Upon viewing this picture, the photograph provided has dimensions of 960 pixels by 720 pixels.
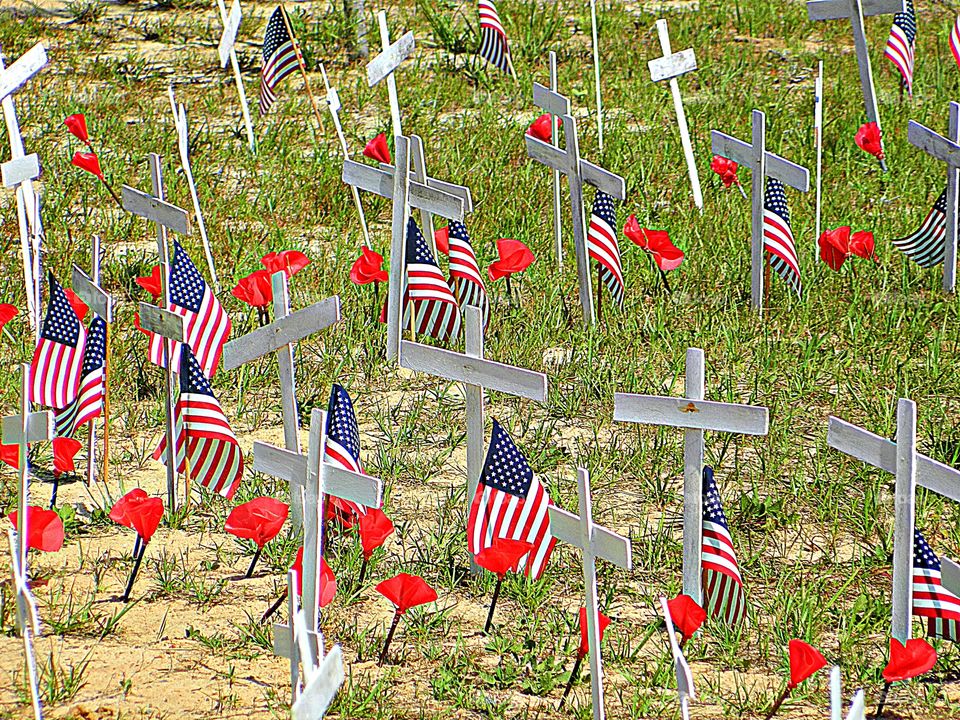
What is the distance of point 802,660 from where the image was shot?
8.77 ft

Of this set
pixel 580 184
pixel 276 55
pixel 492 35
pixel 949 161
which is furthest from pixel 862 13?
pixel 276 55

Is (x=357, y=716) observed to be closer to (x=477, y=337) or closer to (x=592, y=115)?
(x=477, y=337)

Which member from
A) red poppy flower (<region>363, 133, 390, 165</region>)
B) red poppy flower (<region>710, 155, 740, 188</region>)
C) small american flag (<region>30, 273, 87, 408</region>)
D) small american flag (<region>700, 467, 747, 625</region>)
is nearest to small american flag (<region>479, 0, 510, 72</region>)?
red poppy flower (<region>363, 133, 390, 165</region>)

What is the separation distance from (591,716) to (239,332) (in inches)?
105

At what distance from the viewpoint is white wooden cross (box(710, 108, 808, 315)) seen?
5.04 meters

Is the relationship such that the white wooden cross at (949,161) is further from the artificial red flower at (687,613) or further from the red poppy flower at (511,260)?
the artificial red flower at (687,613)

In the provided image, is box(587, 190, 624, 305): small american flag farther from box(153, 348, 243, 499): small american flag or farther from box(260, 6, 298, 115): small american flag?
box(260, 6, 298, 115): small american flag

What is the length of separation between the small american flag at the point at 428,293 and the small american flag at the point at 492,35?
2.77 m

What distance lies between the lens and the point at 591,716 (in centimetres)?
303

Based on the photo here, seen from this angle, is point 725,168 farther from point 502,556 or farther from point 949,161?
point 502,556

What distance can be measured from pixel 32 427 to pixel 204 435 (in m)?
0.48

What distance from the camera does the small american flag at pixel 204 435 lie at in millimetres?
3514

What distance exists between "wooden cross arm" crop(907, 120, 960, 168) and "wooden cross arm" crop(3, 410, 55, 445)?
3.62m

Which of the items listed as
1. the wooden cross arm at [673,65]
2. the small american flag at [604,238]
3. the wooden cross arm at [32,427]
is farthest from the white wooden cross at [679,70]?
the wooden cross arm at [32,427]
